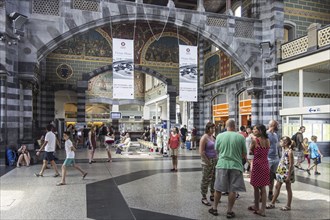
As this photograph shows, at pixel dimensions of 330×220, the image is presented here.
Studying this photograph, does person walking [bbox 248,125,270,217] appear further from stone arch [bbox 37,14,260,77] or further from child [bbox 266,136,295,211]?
stone arch [bbox 37,14,260,77]

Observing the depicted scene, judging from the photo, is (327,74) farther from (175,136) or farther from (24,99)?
(24,99)

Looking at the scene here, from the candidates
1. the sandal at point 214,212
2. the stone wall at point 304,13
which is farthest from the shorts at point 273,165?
the stone wall at point 304,13

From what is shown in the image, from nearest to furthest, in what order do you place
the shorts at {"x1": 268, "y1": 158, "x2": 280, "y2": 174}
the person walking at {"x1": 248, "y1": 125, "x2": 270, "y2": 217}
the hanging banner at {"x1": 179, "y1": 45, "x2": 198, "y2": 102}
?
1. the person walking at {"x1": 248, "y1": 125, "x2": 270, "y2": 217}
2. the shorts at {"x1": 268, "y1": 158, "x2": 280, "y2": 174}
3. the hanging banner at {"x1": 179, "y1": 45, "x2": 198, "y2": 102}

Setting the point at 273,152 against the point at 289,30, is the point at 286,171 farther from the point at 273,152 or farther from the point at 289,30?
the point at 289,30

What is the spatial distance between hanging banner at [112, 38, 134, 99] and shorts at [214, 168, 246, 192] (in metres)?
8.43

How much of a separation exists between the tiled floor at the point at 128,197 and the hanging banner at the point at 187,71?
520 cm

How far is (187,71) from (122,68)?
2976 millimetres

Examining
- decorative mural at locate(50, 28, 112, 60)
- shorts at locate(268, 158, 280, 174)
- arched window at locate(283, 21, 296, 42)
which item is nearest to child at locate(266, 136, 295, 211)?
shorts at locate(268, 158, 280, 174)

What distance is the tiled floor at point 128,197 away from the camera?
488 centimetres

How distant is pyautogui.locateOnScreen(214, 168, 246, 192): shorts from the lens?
451 centimetres

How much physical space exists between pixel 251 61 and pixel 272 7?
2.84m

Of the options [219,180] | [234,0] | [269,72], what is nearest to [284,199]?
[219,180]

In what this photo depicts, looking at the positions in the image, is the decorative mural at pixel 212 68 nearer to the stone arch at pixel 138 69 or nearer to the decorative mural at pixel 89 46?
the stone arch at pixel 138 69

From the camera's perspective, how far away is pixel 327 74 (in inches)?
597
